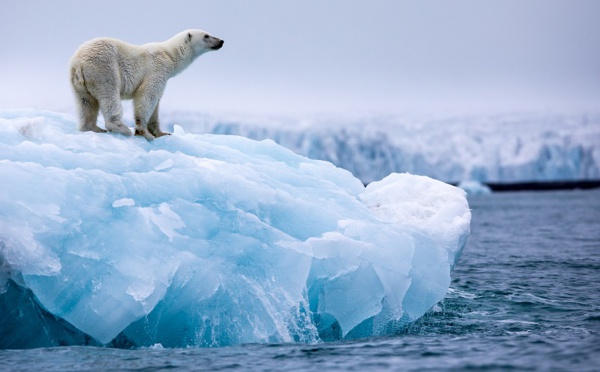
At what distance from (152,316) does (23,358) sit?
0.98 m

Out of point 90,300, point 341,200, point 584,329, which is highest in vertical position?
point 341,200

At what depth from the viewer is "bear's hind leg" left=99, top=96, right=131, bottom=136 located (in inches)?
264

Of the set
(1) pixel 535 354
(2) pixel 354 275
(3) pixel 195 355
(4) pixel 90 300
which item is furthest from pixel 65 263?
(1) pixel 535 354

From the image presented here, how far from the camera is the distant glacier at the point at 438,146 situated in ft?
191

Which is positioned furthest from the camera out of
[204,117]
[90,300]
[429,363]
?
[204,117]

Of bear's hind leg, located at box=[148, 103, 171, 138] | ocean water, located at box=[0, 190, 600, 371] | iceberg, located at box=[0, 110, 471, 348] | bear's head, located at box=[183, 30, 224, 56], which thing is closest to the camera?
ocean water, located at box=[0, 190, 600, 371]

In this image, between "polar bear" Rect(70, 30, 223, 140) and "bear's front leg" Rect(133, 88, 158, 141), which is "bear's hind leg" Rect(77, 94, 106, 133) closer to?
"polar bear" Rect(70, 30, 223, 140)

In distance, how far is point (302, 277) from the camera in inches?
230

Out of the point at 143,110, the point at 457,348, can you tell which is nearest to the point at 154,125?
the point at 143,110

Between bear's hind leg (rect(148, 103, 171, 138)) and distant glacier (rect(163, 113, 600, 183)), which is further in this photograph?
distant glacier (rect(163, 113, 600, 183))

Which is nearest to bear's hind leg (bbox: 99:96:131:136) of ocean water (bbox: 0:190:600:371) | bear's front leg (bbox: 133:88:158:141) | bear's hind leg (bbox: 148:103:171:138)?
bear's front leg (bbox: 133:88:158:141)

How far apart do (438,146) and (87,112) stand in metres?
53.4

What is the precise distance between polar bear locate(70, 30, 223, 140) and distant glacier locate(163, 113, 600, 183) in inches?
1915

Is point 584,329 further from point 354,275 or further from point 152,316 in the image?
point 152,316
